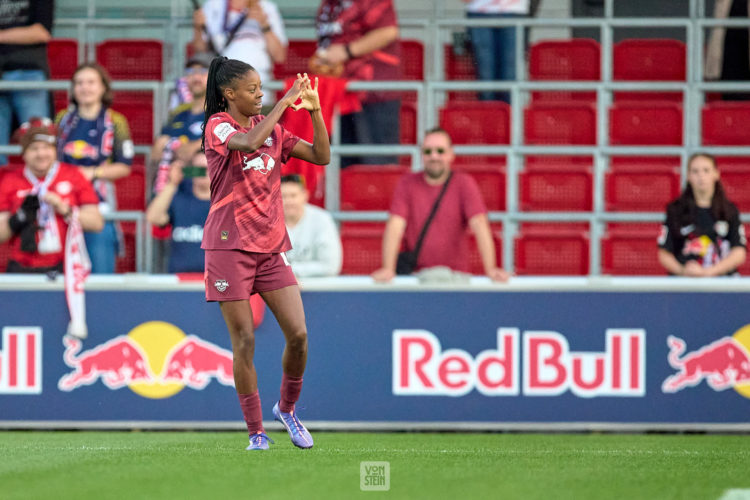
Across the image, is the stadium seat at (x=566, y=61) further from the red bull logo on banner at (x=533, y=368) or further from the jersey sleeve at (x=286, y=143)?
the jersey sleeve at (x=286, y=143)

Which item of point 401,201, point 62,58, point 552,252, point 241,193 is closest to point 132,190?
point 62,58

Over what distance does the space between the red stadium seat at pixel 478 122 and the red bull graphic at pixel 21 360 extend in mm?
3874

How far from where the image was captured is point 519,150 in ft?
30.8

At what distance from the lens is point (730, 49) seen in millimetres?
10062

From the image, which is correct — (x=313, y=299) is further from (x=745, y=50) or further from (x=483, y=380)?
(x=745, y=50)

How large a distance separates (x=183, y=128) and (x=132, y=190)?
3.28 feet

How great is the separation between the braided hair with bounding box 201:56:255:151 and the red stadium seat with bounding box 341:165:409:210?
12.7ft

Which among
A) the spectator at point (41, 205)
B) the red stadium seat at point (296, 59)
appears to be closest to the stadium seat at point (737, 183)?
the red stadium seat at point (296, 59)

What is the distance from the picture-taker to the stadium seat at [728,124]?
985cm

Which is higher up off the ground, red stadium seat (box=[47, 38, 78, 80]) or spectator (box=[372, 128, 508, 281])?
red stadium seat (box=[47, 38, 78, 80])

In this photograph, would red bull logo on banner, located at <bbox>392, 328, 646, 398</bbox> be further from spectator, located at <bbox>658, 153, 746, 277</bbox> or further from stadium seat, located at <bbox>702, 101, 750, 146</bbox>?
stadium seat, located at <bbox>702, 101, 750, 146</bbox>

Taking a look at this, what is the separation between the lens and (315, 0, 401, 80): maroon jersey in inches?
365

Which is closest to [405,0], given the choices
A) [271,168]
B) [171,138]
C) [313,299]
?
[171,138]

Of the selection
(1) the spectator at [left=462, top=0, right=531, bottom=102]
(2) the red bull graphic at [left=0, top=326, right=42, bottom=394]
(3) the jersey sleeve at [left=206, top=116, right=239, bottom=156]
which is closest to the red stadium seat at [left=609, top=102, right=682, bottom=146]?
(1) the spectator at [left=462, top=0, right=531, bottom=102]
